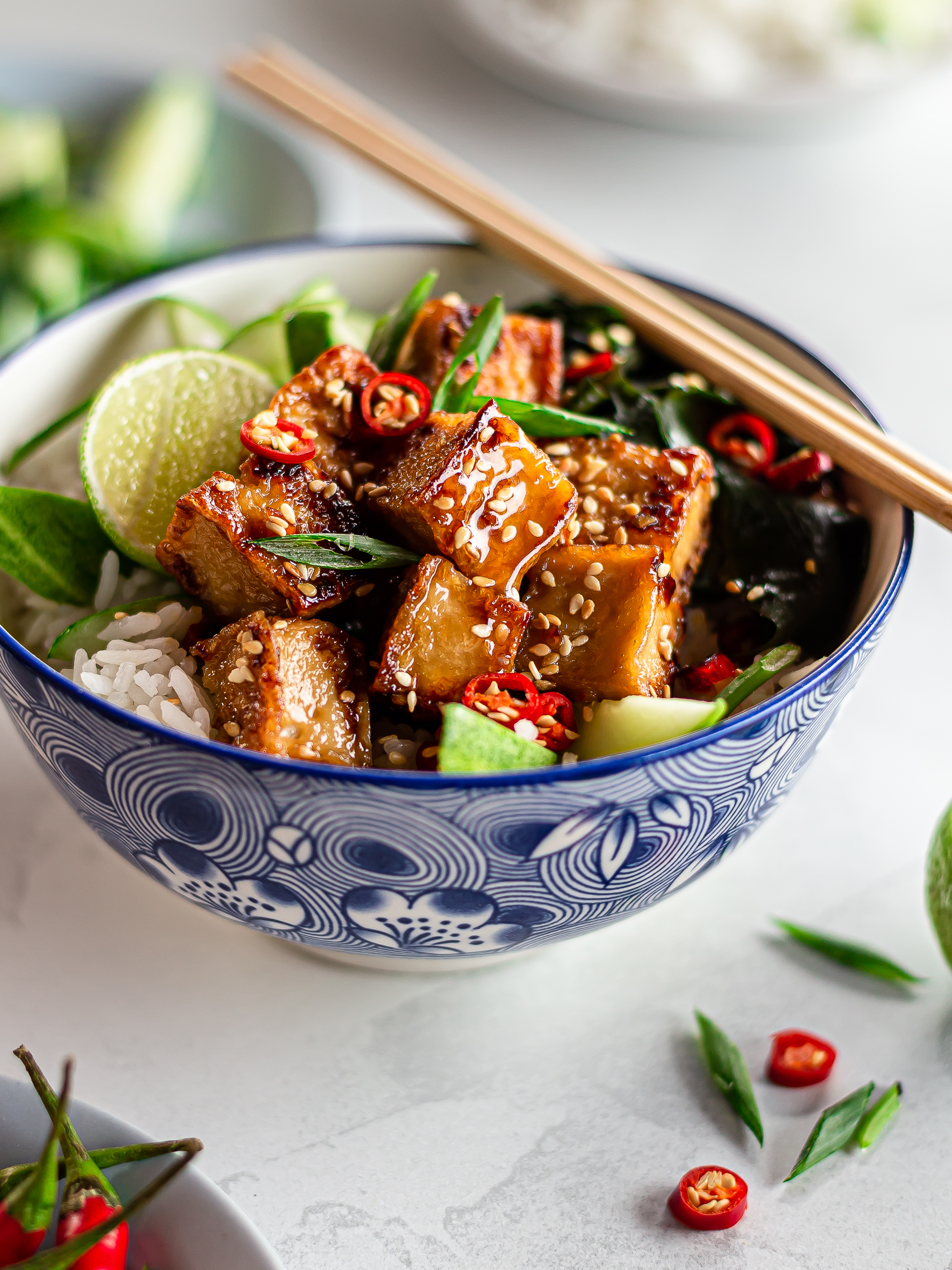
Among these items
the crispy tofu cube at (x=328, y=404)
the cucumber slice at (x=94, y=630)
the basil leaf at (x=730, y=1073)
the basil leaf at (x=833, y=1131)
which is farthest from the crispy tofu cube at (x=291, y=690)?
the basil leaf at (x=833, y=1131)

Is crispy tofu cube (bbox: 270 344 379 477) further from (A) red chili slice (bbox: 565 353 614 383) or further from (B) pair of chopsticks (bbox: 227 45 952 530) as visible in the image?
(B) pair of chopsticks (bbox: 227 45 952 530)

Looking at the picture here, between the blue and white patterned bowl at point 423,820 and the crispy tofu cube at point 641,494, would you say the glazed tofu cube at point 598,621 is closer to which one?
the crispy tofu cube at point 641,494

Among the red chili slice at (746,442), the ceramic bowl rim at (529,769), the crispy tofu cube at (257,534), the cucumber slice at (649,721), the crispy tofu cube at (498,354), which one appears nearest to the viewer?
the ceramic bowl rim at (529,769)

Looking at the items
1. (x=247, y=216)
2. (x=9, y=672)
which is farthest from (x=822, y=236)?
(x=9, y=672)

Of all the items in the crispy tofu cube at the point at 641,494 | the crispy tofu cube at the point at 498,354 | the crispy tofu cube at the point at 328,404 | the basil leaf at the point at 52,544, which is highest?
the crispy tofu cube at the point at 498,354

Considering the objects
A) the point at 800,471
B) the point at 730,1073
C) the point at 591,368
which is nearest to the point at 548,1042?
the point at 730,1073

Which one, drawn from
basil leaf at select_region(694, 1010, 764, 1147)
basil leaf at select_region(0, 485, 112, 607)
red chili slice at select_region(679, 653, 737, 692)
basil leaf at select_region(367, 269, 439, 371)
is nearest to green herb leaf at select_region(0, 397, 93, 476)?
basil leaf at select_region(0, 485, 112, 607)
